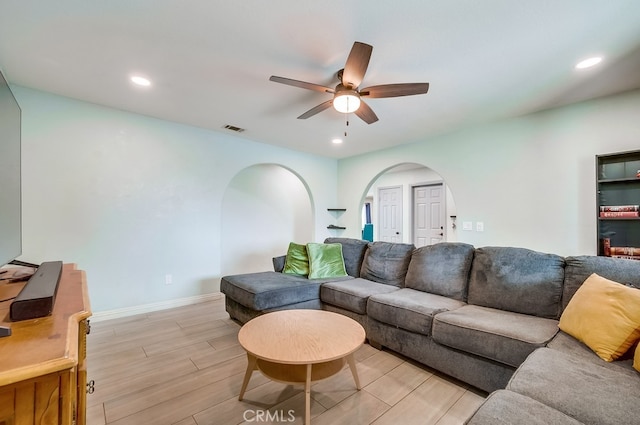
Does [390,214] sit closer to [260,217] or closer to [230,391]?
[260,217]

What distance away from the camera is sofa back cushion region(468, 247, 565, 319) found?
6.73 feet

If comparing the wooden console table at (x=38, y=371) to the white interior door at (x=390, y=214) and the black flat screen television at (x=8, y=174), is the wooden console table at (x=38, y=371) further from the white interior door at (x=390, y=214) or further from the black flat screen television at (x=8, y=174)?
the white interior door at (x=390, y=214)

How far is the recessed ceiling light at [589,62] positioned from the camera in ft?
6.98

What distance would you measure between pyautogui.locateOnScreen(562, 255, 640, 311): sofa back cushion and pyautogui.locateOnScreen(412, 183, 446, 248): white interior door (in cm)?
379

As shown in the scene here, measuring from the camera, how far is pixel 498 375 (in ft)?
5.82

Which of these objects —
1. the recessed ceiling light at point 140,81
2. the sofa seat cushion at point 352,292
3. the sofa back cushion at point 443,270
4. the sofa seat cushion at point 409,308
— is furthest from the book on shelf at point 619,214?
the recessed ceiling light at point 140,81

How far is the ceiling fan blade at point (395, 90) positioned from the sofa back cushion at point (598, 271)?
1.72 metres

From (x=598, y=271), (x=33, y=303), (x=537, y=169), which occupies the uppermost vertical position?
(x=537, y=169)

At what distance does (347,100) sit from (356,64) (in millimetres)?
409

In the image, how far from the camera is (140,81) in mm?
2543

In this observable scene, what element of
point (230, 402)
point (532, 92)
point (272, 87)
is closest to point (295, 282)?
point (230, 402)

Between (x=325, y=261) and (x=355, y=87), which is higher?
(x=355, y=87)

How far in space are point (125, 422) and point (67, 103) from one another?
3192mm

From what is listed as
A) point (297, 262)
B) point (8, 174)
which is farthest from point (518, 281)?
point (8, 174)
